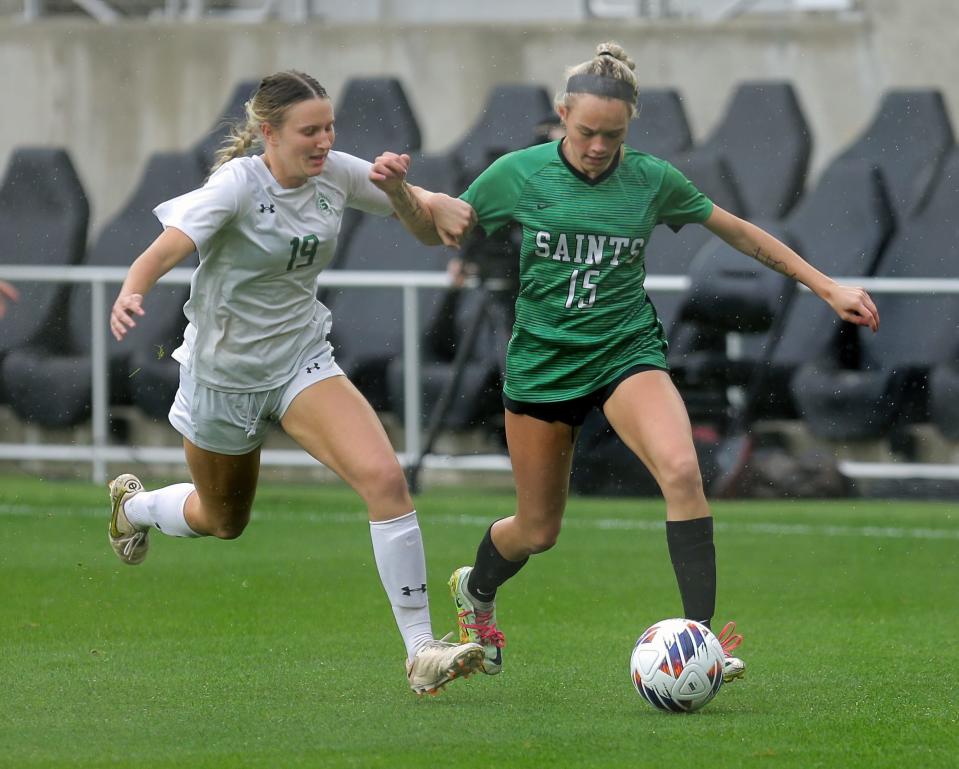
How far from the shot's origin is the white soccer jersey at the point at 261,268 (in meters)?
6.20

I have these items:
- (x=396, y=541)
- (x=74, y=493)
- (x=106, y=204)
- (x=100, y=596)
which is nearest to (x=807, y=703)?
(x=396, y=541)

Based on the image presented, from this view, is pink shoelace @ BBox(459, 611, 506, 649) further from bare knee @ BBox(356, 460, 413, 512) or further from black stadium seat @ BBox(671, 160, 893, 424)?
black stadium seat @ BBox(671, 160, 893, 424)

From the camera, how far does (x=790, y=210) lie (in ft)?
45.3

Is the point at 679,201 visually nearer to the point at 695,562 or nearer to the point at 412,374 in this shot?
the point at 695,562

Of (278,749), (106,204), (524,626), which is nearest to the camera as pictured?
(278,749)

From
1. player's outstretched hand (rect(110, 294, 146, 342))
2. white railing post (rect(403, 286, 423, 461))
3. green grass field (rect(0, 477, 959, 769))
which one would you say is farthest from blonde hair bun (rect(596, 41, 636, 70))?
white railing post (rect(403, 286, 423, 461))

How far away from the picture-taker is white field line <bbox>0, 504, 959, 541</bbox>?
1084 centimetres

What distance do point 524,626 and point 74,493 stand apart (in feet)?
19.1

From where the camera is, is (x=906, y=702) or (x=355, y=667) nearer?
(x=906, y=702)

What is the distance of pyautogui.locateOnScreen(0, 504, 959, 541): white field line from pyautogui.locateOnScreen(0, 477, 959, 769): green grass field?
4 cm

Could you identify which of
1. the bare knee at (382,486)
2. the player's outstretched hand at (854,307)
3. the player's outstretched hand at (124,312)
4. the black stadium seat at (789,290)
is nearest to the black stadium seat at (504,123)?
the black stadium seat at (789,290)

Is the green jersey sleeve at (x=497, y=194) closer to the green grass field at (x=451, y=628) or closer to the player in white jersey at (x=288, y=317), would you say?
the player in white jersey at (x=288, y=317)

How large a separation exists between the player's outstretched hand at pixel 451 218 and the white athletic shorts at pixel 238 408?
58 cm

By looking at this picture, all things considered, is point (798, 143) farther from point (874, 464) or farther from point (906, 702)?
point (906, 702)
